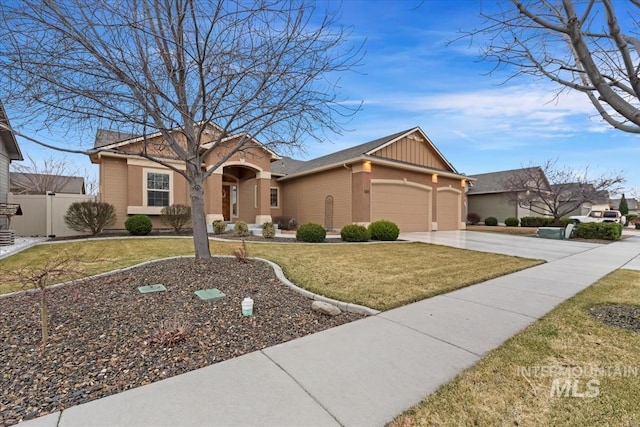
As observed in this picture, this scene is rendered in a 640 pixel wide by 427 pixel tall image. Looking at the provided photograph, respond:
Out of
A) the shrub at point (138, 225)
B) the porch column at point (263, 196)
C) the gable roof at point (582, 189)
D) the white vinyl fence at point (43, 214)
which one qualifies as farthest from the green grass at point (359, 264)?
the gable roof at point (582, 189)

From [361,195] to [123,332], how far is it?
1284cm

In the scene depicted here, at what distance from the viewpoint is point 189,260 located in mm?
6727

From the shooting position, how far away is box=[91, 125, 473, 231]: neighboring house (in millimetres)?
14445

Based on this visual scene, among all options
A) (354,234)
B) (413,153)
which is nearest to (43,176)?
(354,234)

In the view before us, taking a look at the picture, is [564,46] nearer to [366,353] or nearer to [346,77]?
[346,77]

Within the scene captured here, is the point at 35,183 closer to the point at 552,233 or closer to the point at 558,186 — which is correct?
the point at 552,233

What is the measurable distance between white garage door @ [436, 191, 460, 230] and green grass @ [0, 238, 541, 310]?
9330 mm

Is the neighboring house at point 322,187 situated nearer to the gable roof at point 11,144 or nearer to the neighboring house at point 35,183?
the gable roof at point 11,144

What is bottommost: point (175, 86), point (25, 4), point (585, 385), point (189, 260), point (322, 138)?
point (585, 385)

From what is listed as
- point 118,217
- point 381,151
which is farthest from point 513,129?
point 118,217

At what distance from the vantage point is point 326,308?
164 inches

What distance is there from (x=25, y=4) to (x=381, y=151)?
47.2 ft

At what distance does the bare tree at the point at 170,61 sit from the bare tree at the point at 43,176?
96.7 feet

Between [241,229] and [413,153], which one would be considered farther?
[413,153]
